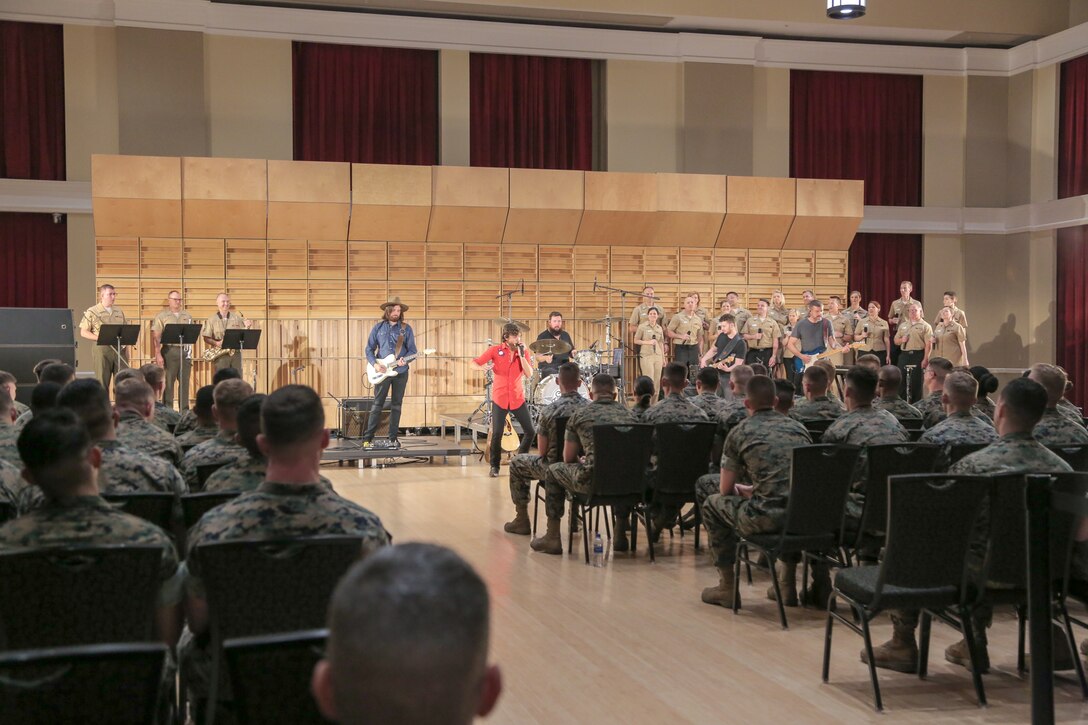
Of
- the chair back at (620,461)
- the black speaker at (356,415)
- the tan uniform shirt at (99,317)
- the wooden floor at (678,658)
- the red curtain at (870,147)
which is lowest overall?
the wooden floor at (678,658)

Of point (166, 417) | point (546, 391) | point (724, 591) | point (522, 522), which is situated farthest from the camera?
point (546, 391)

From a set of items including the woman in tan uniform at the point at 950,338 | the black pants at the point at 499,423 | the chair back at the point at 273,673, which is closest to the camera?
the chair back at the point at 273,673

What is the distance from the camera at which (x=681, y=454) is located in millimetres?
7078

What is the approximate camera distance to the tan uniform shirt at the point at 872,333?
16.9 m

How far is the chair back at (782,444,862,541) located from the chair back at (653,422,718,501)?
1.52 m

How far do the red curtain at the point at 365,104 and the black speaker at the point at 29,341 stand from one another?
236 inches

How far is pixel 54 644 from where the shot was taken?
2918 mm

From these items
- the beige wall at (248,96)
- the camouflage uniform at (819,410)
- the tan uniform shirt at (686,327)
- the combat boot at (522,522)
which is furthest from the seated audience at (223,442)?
the beige wall at (248,96)

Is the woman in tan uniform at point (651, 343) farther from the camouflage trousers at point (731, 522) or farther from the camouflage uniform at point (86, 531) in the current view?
the camouflage uniform at point (86, 531)

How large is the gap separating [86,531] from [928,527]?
126 inches

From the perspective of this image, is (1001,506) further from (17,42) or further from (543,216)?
(17,42)

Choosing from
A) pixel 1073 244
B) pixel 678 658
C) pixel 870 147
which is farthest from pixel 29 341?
pixel 1073 244

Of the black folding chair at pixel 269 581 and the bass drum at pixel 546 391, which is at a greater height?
the black folding chair at pixel 269 581

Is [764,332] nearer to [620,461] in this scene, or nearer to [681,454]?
[681,454]
